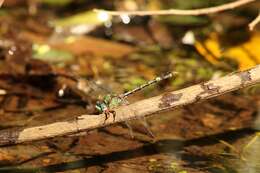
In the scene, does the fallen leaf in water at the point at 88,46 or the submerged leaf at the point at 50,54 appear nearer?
the submerged leaf at the point at 50,54

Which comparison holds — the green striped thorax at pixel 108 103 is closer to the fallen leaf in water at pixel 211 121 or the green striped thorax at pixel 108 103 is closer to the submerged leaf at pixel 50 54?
the fallen leaf in water at pixel 211 121

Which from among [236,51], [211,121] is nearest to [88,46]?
[236,51]

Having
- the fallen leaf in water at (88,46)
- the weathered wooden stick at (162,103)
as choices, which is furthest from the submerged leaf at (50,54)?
the weathered wooden stick at (162,103)

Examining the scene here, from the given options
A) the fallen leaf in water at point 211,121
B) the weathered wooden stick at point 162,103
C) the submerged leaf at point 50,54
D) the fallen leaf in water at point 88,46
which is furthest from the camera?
the fallen leaf in water at point 88,46

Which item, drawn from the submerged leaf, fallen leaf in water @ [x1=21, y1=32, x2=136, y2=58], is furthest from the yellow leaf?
the submerged leaf

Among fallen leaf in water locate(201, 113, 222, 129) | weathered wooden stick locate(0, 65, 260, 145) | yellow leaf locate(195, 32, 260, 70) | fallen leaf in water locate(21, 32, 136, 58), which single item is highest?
fallen leaf in water locate(21, 32, 136, 58)

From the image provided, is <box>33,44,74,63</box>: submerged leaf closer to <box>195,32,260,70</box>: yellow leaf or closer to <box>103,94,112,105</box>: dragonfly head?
<box>195,32,260,70</box>: yellow leaf
